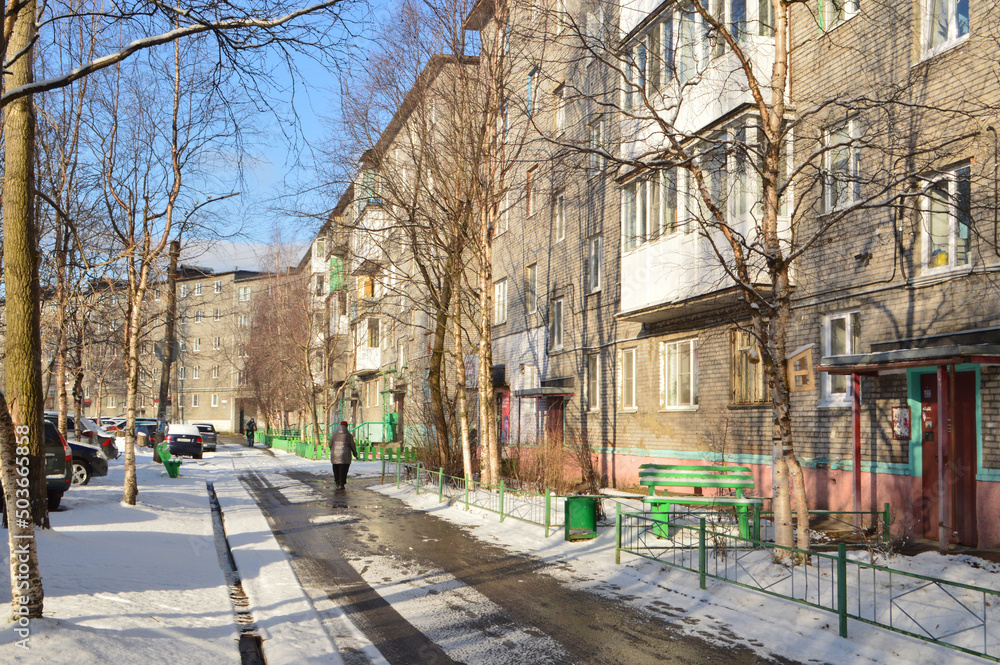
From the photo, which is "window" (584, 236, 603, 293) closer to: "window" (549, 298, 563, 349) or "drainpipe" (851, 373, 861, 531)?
"window" (549, 298, 563, 349)

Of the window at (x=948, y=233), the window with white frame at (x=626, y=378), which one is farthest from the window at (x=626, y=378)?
the window at (x=948, y=233)

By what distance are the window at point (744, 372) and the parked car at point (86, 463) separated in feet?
49.6

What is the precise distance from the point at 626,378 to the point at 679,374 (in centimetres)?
247

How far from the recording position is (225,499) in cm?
1897

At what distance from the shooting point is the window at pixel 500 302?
30136 millimetres

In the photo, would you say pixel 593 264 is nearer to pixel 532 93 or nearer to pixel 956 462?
pixel 532 93

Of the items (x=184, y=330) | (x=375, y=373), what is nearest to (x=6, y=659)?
(x=375, y=373)

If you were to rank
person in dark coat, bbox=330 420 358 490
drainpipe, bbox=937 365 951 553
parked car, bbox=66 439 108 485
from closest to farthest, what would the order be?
drainpipe, bbox=937 365 951 553 < parked car, bbox=66 439 108 485 < person in dark coat, bbox=330 420 358 490

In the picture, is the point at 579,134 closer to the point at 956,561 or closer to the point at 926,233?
the point at 926,233

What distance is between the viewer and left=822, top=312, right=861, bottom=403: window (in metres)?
14.0

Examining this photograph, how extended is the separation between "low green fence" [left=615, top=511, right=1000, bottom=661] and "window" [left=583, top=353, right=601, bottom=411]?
11.3m

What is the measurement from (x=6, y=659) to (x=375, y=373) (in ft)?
149

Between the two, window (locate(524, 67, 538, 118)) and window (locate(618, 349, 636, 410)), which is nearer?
window (locate(524, 67, 538, 118))

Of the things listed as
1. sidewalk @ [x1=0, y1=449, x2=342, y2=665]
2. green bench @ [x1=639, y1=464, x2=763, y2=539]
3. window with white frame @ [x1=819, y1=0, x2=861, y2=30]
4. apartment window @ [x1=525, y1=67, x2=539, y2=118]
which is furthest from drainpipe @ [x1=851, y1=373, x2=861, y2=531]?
sidewalk @ [x1=0, y1=449, x2=342, y2=665]
